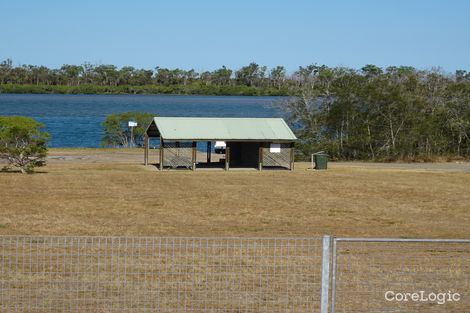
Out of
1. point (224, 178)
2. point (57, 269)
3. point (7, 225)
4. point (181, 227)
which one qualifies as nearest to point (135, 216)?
point (181, 227)

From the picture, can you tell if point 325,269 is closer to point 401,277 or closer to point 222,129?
point 401,277

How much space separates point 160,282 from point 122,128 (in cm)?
5925

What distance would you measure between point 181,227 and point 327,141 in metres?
37.0

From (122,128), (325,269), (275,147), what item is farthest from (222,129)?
(325,269)

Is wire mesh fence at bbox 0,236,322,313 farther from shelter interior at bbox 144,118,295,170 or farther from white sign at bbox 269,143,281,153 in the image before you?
white sign at bbox 269,143,281,153

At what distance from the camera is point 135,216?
26031 mm

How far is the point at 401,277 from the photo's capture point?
46.9 ft

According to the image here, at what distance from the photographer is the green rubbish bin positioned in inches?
1795

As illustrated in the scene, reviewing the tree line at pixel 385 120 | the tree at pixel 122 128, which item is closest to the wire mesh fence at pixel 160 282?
the tree line at pixel 385 120

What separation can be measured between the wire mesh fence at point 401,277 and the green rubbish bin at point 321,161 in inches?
1038

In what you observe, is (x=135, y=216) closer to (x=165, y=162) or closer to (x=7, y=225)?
(x=7, y=225)

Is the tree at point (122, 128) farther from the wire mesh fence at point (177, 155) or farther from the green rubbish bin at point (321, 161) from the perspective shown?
the green rubbish bin at point (321, 161)

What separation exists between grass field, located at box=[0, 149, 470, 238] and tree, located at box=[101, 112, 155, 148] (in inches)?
1007

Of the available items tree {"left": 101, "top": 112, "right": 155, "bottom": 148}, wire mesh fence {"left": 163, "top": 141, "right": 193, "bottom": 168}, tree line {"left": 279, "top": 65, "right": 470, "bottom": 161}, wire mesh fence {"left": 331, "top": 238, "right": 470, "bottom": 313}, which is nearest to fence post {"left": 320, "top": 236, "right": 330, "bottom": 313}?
wire mesh fence {"left": 331, "top": 238, "right": 470, "bottom": 313}
